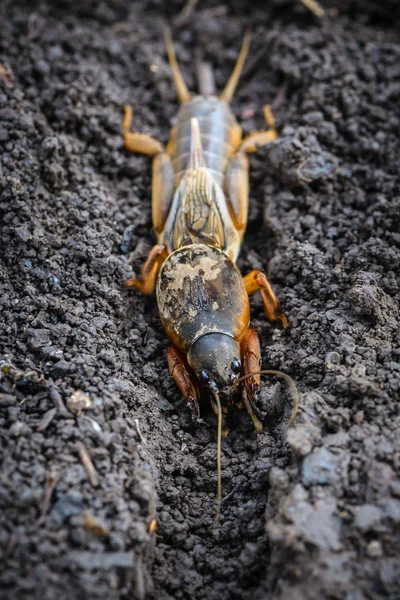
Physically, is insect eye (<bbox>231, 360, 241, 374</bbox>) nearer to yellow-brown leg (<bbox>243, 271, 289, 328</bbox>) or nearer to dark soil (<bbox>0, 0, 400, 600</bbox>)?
dark soil (<bbox>0, 0, 400, 600</bbox>)

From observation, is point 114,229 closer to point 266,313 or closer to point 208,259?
point 208,259

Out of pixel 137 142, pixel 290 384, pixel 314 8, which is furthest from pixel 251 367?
pixel 314 8

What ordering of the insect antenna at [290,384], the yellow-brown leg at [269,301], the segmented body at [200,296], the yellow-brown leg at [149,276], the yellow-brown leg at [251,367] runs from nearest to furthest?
the insect antenna at [290,384], the yellow-brown leg at [251,367], the segmented body at [200,296], the yellow-brown leg at [269,301], the yellow-brown leg at [149,276]

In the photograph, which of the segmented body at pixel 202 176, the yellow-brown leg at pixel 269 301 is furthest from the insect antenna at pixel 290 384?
the segmented body at pixel 202 176

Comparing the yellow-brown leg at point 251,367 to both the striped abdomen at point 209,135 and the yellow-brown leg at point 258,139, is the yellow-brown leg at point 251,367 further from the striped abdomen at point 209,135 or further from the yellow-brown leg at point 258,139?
the yellow-brown leg at point 258,139

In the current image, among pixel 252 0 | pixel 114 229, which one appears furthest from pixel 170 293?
pixel 252 0

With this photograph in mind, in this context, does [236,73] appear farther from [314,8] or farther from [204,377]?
[204,377]

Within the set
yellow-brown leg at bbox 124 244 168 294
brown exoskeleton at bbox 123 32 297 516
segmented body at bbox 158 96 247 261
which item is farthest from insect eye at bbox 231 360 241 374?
segmented body at bbox 158 96 247 261
